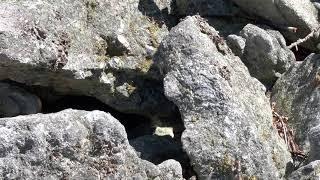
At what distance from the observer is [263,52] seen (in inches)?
437

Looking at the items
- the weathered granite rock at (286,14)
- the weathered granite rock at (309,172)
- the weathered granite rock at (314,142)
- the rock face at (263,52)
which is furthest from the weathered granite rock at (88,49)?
the weathered granite rock at (309,172)

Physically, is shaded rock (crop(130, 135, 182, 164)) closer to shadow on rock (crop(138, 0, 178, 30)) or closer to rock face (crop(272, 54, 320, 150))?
rock face (crop(272, 54, 320, 150))

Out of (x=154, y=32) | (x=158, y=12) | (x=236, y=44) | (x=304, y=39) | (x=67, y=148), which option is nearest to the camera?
(x=67, y=148)

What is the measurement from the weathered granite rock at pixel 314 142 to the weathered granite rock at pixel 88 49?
256 centimetres

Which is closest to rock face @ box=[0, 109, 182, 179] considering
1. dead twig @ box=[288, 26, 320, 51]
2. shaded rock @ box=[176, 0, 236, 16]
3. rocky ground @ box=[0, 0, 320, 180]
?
rocky ground @ box=[0, 0, 320, 180]

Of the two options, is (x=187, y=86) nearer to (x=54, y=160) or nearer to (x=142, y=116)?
(x=142, y=116)

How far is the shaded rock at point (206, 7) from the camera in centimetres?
1178

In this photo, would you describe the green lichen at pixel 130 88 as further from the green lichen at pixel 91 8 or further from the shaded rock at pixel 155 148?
the green lichen at pixel 91 8

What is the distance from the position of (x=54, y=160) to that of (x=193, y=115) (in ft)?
8.01

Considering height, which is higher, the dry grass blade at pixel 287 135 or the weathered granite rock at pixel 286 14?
the weathered granite rock at pixel 286 14

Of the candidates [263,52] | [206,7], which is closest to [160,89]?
[263,52]

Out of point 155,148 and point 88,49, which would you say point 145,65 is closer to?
point 88,49

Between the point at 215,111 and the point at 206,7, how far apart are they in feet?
10.0

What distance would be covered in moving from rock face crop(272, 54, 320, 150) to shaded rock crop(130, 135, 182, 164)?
209 centimetres
